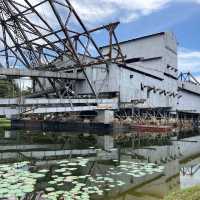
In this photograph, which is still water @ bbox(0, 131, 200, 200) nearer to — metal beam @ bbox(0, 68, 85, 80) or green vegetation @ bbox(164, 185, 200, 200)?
green vegetation @ bbox(164, 185, 200, 200)

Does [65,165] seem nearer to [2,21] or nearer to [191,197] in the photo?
[191,197]

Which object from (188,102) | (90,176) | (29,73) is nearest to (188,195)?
(90,176)

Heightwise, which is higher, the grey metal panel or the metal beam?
the metal beam

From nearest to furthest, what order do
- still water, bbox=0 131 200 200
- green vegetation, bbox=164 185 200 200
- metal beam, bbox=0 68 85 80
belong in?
1. green vegetation, bbox=164 185 200 200
2. still water, bbox=0 131 200 200
3. metal beam, bbox=0 68 85 80

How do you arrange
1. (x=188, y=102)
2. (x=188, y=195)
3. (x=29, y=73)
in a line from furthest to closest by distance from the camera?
(x=188, y=102), (x=29, y=73), (x=188, y=195)

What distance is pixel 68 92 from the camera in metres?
41.6

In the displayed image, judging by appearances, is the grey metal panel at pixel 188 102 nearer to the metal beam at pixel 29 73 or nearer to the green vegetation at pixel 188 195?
the metal beam at pixel 29 73

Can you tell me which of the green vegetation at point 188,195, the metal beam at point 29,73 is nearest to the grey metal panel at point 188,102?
the metal beam at point 29,73

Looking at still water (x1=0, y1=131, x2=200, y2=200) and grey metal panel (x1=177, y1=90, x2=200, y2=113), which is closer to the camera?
still water (x1=0, y1=131, x2=200, y2=200)

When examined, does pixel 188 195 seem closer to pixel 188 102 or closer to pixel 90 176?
pixel 90 176

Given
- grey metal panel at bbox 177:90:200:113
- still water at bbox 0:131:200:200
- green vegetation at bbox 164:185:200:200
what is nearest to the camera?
green vegetation at bbox 164:185:200:200

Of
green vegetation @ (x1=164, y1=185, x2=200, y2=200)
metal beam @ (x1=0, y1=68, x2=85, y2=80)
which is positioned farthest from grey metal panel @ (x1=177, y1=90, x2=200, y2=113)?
green vegetation @ (x1=164, y1=185, x2=200, y2=200)

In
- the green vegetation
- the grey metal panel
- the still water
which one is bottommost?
the still water

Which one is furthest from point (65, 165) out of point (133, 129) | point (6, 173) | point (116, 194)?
point (133, 129)
